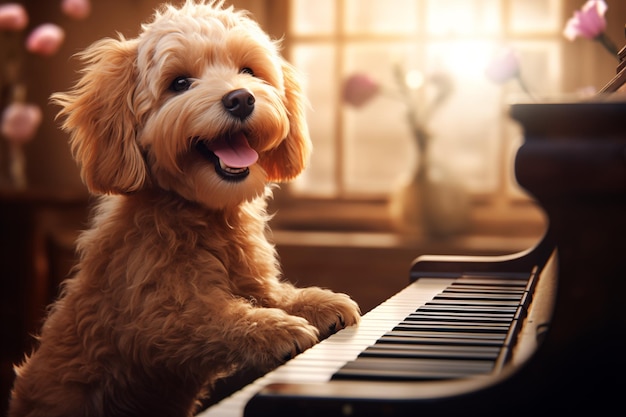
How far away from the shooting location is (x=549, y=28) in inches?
136

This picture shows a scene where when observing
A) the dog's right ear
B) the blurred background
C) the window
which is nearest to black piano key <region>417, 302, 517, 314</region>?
the dog's right ear

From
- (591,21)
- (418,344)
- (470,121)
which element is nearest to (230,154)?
(418,344)

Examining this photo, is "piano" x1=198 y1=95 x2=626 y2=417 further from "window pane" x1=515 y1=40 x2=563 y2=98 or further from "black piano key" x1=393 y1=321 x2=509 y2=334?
"window pane" x1=515 y1=40 x2=563 y2=98

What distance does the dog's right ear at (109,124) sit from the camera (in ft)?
4.41

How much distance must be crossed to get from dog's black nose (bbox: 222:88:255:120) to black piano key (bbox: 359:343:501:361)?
497 mm

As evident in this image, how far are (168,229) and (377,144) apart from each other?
2391mm

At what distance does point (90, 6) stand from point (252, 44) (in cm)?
264

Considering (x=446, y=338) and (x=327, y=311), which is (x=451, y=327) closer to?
(x=446, y=338)

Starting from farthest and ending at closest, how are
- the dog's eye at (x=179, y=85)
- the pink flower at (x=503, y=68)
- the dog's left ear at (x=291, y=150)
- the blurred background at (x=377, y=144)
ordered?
the blurred background at (x=377, y=144) → the pink flower at (x=503, y=68) → the dog's left ear at (x=291, y=150) → the dog's eye at (x=179, y=85)

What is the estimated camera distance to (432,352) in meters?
0.86

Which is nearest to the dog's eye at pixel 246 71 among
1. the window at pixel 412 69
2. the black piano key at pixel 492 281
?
the black piano key at pixel 492 281

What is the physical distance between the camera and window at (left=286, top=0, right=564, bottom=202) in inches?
136

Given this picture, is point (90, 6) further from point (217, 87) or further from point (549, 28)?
point (217, 87)

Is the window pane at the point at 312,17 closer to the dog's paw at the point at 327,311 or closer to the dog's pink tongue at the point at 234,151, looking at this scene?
the dog's pink tongue at the point at 234,151
